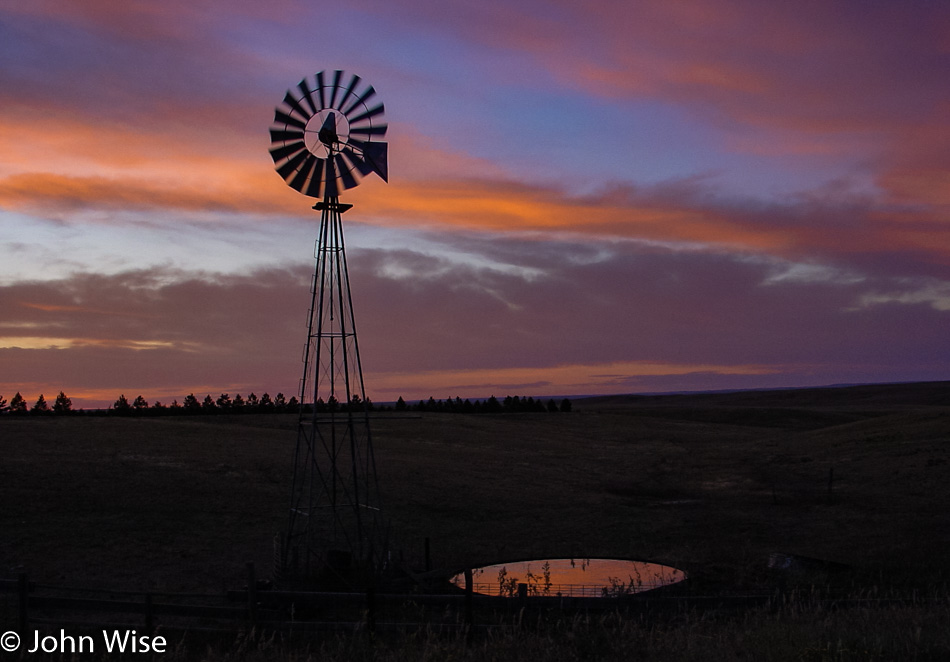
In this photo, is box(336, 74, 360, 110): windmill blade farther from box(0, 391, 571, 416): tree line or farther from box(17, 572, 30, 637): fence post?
box(0, 391, 571, 416): tree line

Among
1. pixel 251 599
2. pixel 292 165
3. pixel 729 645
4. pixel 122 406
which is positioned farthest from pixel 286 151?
pixel 122 406

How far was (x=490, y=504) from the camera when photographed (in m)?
32.9

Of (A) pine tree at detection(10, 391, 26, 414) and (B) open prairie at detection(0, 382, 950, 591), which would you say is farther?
(A) pine tree at detection(10, 391, 26, 414)

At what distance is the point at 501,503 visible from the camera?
33.2 metres

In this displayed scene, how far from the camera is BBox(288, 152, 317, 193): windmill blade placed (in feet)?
68.6

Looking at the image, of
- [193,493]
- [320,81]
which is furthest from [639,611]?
[193,493]

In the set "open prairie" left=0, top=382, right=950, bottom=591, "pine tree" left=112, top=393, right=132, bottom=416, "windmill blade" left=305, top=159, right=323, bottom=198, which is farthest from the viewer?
"pine tree" left=112, top=393, right=132, bottom=416

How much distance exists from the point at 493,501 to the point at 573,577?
13698 millimetres

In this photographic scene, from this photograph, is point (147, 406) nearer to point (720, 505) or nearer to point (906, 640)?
point (720, 505)

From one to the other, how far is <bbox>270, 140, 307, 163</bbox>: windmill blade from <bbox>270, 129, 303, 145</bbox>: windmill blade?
18 cm

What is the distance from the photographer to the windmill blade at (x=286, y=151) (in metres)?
21.1

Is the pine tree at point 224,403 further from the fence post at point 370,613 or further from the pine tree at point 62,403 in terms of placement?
the fence post at point 370,613

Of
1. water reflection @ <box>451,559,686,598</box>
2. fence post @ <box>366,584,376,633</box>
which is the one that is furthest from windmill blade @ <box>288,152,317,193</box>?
fence post @ <box>366,584,376,633</box>

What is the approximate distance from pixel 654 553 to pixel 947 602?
11.3 m
